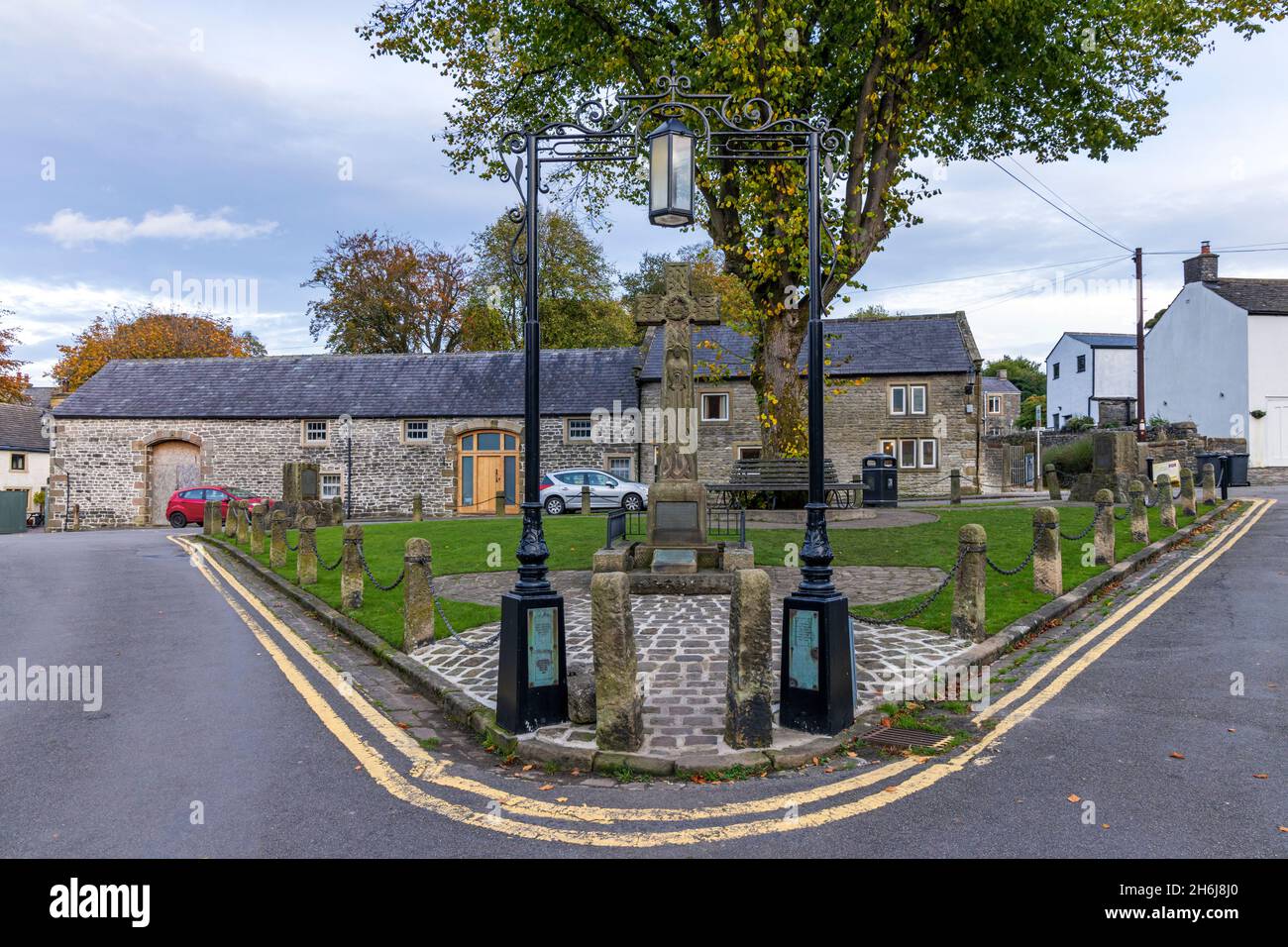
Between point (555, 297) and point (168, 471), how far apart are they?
2202 cm

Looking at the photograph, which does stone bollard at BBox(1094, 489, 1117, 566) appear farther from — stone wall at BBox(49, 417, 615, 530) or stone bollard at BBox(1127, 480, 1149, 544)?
stone wall at BBox(49, 417, 615, 530)

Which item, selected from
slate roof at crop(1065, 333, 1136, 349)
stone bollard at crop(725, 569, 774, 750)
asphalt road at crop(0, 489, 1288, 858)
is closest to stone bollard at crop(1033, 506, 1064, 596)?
asphalt road at crop(0, 489, 1288, 858)

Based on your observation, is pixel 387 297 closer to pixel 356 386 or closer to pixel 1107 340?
pixel 356 386

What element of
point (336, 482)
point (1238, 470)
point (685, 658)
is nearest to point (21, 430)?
point (336, 482)

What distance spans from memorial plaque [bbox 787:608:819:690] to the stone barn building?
2704 centimetres

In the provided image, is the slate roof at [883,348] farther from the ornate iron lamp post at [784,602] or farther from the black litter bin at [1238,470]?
the ornate iron lamp post at [784,602]

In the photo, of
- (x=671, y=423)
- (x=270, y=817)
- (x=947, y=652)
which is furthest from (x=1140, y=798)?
(x=671, y=423)

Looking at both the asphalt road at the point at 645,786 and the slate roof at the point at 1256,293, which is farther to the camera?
the slate roof at the point at 1256,293

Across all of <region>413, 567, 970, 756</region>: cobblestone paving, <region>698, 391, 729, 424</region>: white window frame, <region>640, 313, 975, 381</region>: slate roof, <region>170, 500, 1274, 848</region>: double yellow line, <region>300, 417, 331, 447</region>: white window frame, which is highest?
<region>640, 313, 975, 381</region>: slate roof

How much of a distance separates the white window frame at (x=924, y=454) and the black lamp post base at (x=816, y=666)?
96.4ft

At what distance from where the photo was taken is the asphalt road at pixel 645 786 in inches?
150

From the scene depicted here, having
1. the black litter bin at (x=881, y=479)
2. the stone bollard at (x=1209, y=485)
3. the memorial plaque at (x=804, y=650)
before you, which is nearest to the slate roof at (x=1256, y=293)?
the stone bollard at (x=1209, y=485)

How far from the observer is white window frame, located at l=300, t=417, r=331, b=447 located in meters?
32.5

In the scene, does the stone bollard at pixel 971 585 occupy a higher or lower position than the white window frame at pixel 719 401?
lower
